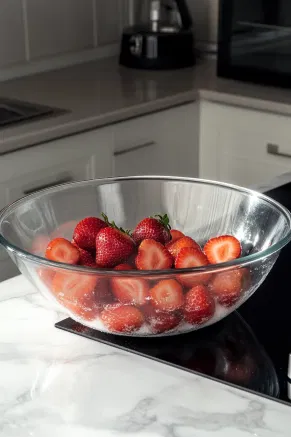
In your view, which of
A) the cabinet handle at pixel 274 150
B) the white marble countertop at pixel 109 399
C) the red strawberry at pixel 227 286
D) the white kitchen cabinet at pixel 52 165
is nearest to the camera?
the white marble countertop at pixel 109 399

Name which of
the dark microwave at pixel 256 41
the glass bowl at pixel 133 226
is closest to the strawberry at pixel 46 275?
the glass bowl at pixel 133 226

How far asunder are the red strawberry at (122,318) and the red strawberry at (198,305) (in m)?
0.05

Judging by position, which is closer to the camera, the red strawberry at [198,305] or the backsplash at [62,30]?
the red strawberry at [198,305]

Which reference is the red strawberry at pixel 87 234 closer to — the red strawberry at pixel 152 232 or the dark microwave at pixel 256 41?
the red strawberry at pixel 152 232

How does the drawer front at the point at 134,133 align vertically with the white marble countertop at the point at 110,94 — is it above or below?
below

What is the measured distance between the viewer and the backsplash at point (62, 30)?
269 cm

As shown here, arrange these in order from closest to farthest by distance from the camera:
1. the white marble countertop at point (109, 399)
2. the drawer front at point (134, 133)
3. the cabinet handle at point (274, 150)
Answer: the white marble countertop at point (109, 399), the drawer front at point (134, 133), the cabinet handle at point (274, 150)

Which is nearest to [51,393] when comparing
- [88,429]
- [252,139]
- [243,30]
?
[88,429]

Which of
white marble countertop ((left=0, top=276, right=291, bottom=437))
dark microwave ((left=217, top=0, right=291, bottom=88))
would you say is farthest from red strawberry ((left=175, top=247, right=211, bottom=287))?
dark microwave ((left=217, top=0, right=291, bottom=88))

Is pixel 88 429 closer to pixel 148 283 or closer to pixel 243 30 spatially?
pixel 148 283

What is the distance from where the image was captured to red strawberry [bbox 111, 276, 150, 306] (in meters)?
0.89

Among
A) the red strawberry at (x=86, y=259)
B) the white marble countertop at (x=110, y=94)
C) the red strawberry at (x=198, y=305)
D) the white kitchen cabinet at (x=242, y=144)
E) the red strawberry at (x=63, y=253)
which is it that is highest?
the red strawberry at (x=63, y=253)

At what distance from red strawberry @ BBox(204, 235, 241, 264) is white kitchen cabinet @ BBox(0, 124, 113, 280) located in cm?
114

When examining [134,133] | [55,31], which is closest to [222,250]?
[134,133]
